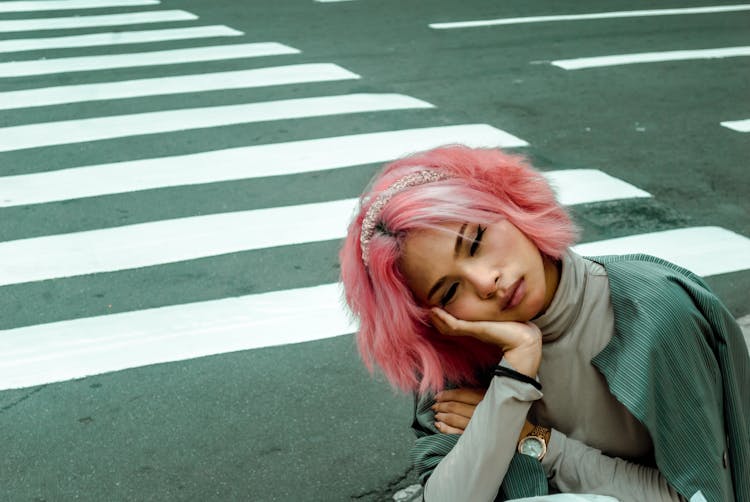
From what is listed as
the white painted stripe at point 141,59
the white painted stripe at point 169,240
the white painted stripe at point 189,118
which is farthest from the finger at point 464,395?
the white painted stripe at point 141,59

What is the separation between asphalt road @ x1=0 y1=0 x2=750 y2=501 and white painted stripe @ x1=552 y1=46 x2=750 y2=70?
19 cm

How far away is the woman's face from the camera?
7.99 feet

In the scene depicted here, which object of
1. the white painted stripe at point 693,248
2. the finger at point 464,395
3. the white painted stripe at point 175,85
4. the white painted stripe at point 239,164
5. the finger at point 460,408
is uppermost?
the finger at point 464,395

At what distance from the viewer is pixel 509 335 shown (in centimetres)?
243

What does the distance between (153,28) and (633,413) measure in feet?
37.8

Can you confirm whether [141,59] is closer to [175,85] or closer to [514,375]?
[175,85]

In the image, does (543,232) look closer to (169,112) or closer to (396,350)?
(396,350)

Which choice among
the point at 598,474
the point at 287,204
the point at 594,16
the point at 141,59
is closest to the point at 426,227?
the point at 598,474

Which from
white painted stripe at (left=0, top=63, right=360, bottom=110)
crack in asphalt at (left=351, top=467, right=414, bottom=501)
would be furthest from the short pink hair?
white painted stripe at (left=0, top=63, right=360, bottom=110)

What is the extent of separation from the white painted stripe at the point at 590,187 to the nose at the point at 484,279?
4.53 metres

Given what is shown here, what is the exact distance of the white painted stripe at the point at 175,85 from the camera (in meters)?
9.74

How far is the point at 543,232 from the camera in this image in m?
2.49

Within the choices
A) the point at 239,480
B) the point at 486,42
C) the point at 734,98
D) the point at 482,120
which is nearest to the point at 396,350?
the point at 239,480

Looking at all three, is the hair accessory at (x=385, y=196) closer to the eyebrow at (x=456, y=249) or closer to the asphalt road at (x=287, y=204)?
the eyebrow at (x=456, y=249)
